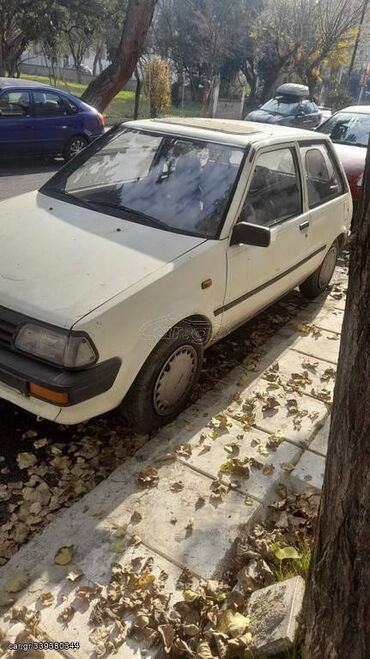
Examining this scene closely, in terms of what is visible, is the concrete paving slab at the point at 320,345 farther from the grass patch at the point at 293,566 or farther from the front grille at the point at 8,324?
the front grille at the point at 8,324

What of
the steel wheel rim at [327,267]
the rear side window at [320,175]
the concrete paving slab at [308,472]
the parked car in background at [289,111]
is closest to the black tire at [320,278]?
the steel wheel rim at [327,267]

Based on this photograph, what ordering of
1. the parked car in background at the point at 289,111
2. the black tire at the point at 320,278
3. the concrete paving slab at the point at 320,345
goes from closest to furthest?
the concrete paving slab at the point at 320,345, the black tire at the point at 320,278, the parked car in background at the point at 289,111

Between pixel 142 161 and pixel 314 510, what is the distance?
2707 millimetres

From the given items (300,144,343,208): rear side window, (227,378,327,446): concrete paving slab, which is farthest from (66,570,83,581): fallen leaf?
(300,144,343,208): rear side window

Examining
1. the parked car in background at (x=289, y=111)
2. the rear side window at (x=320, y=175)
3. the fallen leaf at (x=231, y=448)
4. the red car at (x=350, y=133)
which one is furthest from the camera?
the parked car in background at (x=289, y=111)

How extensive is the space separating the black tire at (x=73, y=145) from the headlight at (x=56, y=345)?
9.24m

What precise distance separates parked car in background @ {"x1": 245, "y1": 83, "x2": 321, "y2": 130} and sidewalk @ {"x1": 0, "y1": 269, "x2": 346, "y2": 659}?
→ 16.2 meters

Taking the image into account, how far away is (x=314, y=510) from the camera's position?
2.74m

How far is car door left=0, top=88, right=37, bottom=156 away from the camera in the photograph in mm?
9883

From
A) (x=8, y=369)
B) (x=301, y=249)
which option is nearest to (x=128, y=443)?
(x=8, y=369)

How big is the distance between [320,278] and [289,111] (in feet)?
50.7

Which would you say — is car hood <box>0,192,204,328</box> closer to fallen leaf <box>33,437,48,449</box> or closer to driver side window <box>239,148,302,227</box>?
driver side window <box>239,148,302,227</box>

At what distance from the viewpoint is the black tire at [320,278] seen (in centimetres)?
539

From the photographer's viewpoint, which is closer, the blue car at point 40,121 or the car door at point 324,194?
the car door at point 324,194
